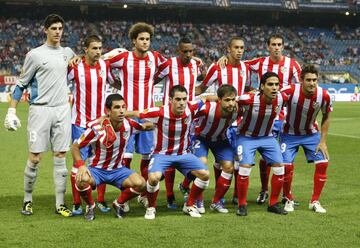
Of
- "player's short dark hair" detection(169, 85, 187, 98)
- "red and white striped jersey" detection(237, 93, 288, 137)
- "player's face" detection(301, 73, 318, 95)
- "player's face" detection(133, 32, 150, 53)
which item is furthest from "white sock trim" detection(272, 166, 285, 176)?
"player's face" detection(133, 32, 150, 53)

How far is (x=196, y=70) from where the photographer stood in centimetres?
764

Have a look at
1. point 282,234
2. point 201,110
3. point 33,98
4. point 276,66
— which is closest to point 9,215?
point 33,98

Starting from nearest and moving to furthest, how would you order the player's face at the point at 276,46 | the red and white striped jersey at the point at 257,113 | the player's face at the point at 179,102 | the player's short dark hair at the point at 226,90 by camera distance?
the player's face at the point at 179,102 → the player's short dark hair at the point at 226,90 → the red and white striped jersey at the point at 257,113 → the player's face at the point at 276,46

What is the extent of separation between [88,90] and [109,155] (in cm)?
96

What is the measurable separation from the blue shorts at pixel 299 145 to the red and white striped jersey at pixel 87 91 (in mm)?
2308

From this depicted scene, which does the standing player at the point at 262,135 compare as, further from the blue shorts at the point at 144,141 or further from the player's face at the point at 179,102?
the blue shorts at the point at 144,141

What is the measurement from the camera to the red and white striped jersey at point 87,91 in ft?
23.1

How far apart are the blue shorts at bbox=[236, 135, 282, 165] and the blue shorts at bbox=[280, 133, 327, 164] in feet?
0.90

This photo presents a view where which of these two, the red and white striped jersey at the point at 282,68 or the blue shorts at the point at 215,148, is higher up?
the red and white striped jersey at the point at 282,68

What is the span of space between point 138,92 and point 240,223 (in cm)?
215

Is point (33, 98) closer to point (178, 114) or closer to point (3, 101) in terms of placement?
point (178, 114)

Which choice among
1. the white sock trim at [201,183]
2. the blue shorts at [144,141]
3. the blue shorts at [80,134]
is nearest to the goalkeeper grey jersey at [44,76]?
the blue shorts at [80,134]

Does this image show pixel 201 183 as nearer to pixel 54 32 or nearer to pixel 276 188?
pixel 276 188

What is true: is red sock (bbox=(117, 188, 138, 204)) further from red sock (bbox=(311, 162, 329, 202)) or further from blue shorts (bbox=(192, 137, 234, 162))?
red sock (bbox=(311, 162, 329, 202))
